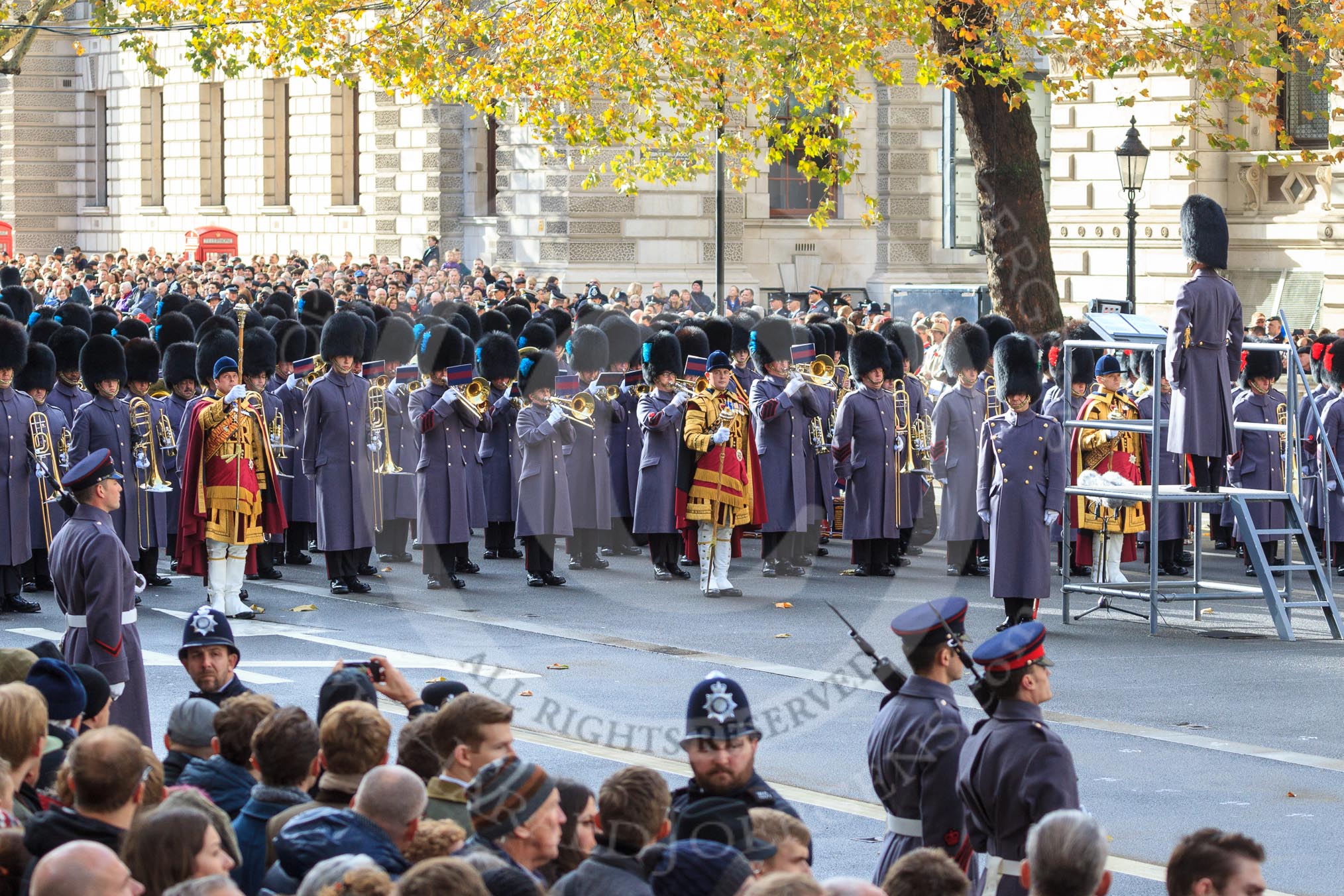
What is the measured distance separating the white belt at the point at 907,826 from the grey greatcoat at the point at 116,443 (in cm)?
846

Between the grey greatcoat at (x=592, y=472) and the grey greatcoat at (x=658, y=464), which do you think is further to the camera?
the grey greatcoat at (x=592, y=472)

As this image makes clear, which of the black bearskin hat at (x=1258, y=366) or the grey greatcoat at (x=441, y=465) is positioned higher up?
the black bearskin hat at (x=1258, y=366)

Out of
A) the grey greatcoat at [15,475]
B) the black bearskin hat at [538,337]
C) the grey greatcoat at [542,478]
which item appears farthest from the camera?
the black bearskin hat at [538,337]

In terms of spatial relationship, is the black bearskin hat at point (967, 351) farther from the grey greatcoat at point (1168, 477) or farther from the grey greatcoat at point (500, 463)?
the grey greatcoat at point (500, 463)

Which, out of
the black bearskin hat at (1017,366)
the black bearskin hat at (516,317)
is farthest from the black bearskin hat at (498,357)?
the black bearskin hat at (1017,366)

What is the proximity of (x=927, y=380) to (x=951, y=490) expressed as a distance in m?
4.14

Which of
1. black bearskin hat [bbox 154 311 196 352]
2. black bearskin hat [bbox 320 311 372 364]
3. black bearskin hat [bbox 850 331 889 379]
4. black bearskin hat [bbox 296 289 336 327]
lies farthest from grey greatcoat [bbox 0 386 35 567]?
black bearskin hat [bbox 850 331 889 379]

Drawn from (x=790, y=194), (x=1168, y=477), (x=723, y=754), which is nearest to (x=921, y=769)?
(x=723, y=754)

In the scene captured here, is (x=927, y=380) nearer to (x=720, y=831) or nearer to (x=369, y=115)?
(x=720, y=831)

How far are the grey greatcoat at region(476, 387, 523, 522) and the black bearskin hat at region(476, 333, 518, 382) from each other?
0.54 feet

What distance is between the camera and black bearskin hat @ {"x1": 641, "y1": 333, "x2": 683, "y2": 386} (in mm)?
14887

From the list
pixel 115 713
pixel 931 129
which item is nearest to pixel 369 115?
pixel 931 129

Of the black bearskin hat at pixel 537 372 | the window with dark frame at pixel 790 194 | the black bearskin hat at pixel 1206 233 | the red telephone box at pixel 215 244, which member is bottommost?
the black bearskin hat at pixel 537 372

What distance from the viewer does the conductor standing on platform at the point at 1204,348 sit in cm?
1245
